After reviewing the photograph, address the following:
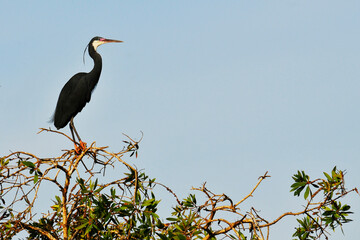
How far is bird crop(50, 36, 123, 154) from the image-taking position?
8641mm

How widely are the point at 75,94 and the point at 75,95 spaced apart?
2 cm

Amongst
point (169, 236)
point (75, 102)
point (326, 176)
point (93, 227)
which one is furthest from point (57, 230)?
point (75, 102)

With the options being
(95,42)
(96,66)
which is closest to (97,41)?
(95,42)

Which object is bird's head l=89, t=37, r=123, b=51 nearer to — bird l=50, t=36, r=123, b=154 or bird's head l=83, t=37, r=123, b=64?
bird's head l=83, t=37, r=123, b=64

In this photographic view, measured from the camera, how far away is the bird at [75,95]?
28.3 ft

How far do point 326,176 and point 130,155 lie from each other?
6.53 feet

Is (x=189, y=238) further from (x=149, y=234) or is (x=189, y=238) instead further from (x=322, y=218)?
(x=322, y=218)

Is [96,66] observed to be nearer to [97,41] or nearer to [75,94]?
[75,94]

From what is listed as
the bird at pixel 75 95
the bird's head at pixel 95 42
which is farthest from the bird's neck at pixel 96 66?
the bird's head at pixel 95 42

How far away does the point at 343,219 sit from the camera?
462 centimetres

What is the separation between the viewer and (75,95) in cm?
875

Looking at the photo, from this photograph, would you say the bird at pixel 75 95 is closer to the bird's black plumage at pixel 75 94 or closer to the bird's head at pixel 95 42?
the bird's black plumage at pixel 75 94

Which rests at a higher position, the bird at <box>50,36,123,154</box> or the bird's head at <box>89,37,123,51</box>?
the bird's head at <box>89,37,123,51</box>

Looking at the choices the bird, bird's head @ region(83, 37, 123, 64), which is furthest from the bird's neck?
bird's head @ region(83, 37, 123, 64)
